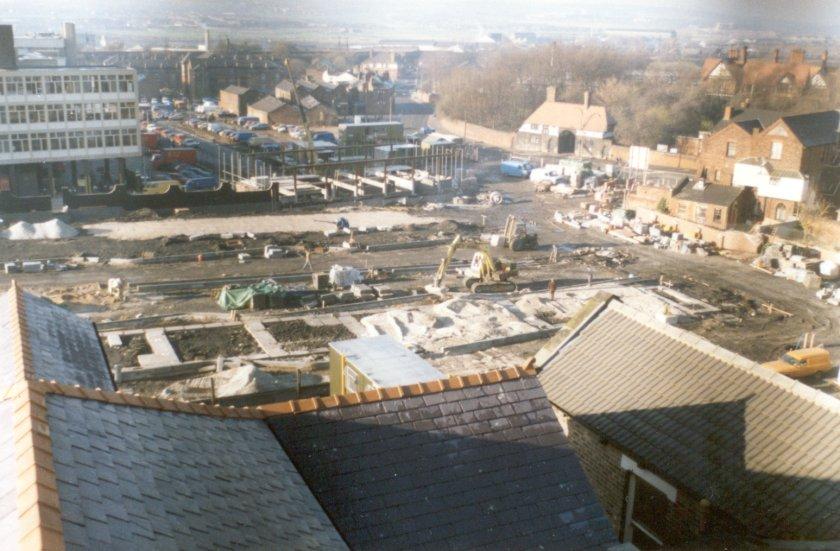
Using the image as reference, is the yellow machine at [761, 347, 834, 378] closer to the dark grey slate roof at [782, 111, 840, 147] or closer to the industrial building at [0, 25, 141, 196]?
the dark grey slate roof at [782, 111, 840, 147]

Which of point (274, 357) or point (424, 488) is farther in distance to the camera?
point (274, 357)

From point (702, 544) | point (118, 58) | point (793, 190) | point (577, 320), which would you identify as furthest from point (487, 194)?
point (118, 58)

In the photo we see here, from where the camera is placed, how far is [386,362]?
16906 millimetres

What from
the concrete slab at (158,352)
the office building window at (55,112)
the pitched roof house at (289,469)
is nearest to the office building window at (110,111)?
the office building window at (55,112)

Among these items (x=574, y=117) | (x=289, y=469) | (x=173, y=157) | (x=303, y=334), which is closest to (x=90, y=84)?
(x=173, y=157)

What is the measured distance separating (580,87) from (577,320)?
93.1 meters

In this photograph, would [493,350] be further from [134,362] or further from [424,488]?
[424,488]

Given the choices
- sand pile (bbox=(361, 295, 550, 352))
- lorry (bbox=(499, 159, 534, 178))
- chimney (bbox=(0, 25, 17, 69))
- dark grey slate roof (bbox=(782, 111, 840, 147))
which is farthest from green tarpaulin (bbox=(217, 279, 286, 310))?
lorry (bbox=(499, 159, 534, 178))

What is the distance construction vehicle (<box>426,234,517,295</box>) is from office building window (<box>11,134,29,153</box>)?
29274 mm

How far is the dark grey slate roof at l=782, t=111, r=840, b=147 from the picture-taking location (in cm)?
4722

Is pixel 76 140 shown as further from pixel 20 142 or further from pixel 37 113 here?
pixel 20 142

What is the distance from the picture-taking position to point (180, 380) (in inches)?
907

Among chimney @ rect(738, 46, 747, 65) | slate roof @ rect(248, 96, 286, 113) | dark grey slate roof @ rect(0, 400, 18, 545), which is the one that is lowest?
slate roof @ rect(248, 96, 286, 113)

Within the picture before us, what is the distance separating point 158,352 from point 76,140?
3042cm
